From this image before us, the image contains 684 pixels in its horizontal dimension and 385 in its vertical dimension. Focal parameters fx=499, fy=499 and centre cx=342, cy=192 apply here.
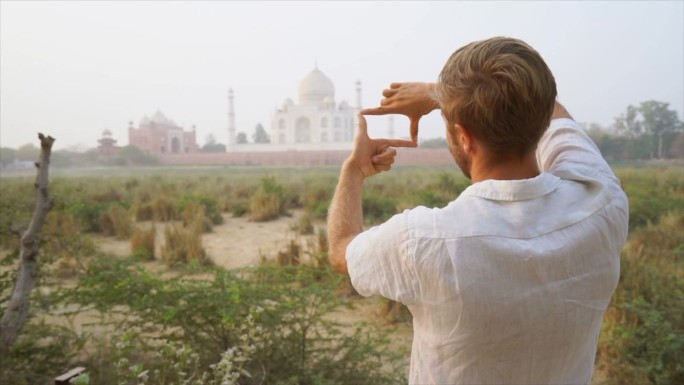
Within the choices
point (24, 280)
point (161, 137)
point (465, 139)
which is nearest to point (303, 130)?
point (161, 137)

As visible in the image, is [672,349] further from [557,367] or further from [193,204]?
[193,204]

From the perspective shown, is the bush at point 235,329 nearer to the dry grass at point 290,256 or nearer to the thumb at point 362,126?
the thumb at point 362,126

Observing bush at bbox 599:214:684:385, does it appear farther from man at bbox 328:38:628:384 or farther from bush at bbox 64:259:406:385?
man at bbox 328:38:628:384

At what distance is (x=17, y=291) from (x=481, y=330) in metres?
2.77

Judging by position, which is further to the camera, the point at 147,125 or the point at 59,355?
the point at 147,125

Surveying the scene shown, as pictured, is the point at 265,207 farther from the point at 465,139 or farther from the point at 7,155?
the point at 465,139

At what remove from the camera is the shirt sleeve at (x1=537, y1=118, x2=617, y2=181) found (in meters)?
0.93

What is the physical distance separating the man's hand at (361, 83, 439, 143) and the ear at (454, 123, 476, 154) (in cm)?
20

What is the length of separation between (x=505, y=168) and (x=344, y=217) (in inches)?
12.1

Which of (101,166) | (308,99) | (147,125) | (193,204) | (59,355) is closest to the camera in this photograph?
(59,355)

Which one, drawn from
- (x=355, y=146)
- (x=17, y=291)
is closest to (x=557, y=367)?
(x=355, y=146)

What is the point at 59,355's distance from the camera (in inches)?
122

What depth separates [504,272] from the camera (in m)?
0.78

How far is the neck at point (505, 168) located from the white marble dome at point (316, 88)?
50015 mm
